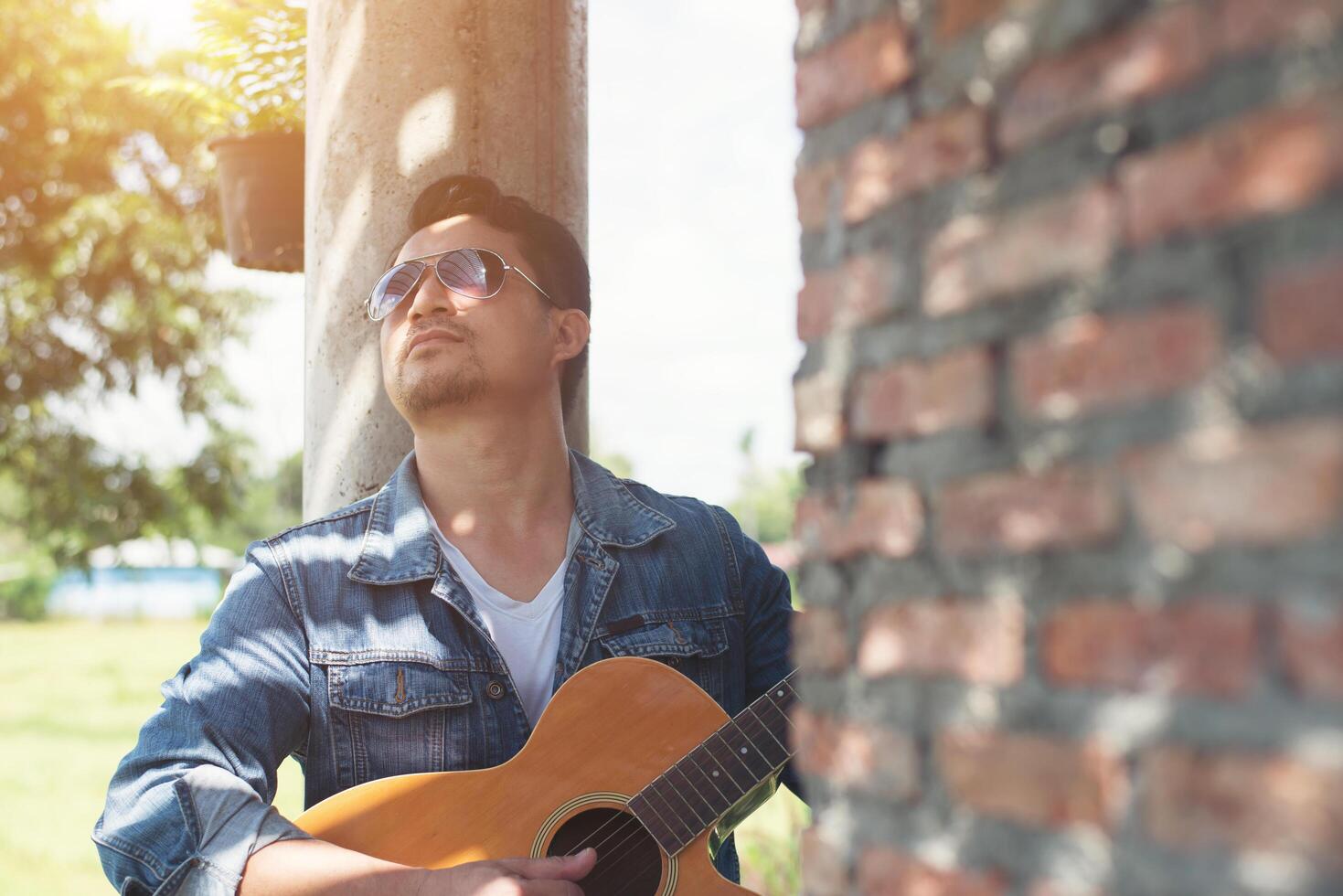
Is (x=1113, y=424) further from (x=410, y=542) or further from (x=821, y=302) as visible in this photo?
(x=410, y=542)

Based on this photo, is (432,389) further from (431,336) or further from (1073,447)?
(1073,447)

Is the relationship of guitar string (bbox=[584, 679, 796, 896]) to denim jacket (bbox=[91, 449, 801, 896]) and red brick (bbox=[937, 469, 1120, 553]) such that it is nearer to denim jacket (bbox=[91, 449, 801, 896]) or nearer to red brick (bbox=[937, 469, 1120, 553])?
denim jacket (bbox=[91, 449, 801, 896])

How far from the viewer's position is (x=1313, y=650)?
951 millimetres

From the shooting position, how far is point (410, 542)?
3146mm

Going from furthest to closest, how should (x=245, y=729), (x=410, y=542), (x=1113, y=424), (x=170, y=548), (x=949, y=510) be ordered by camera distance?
(x=170, y=548)
(x=410, y=542)
(x=245, y=729)
(x=949, y=510)
(x=1113, y=424)

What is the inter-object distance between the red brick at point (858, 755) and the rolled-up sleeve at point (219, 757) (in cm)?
152

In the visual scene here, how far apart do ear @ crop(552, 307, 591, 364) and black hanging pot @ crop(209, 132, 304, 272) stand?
1408mm

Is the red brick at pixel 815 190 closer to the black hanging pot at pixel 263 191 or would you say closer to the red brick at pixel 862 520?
the red brick at pixel 862 520

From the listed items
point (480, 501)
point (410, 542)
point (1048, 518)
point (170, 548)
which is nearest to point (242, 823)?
point (410, 542)

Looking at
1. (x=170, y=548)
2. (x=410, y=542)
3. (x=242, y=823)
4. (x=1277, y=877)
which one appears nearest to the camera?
(x=1277, y=877)

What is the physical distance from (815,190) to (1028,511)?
53 centimetres

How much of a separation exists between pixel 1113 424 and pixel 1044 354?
109 mm

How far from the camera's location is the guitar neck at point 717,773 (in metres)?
2.66

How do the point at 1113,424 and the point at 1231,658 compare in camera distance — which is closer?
the point at 1231,658
